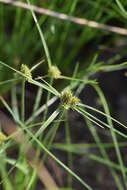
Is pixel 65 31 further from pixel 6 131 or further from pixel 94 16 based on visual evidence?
pixel 6 131

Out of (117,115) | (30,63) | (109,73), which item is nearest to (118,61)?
(109,73)

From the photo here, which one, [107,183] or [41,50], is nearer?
[107,183]

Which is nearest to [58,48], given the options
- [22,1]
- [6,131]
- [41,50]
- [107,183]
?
[41,50]

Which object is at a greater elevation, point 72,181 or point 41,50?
point 41,50

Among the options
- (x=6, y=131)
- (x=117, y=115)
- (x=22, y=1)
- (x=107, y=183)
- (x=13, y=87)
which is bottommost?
(x=107, y=183)

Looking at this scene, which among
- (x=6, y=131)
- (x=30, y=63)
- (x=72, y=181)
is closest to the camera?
(x=6, y=131)

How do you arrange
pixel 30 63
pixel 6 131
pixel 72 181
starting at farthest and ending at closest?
pixel 30 63
pixel 72 181
pixel 6 131

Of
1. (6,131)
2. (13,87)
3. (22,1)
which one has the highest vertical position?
(22,1)

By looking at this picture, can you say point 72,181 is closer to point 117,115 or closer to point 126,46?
point 117,115

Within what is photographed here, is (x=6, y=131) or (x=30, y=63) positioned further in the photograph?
(x=30, y=63)
